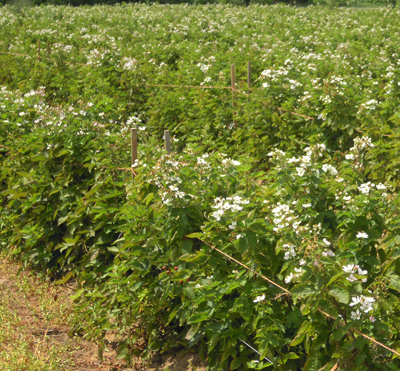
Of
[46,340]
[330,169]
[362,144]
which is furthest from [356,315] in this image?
[46,340]

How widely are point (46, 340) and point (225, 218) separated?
1950mm

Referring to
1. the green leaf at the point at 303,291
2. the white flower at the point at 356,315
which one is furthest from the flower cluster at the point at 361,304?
the green leaf at the point at 303,291

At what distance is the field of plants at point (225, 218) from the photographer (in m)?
3.32

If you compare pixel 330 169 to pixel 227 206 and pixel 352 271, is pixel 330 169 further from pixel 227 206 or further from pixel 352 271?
pixel 352 271

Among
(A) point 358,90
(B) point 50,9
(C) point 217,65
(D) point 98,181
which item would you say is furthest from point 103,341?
(B) point 50,9

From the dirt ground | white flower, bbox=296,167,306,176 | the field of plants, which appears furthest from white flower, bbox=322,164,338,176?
the dirt ground

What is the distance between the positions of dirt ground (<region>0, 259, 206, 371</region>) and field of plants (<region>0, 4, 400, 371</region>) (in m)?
0.12

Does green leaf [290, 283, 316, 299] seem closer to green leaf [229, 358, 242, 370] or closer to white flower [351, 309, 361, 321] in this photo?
white flower [351, 309, 361, 321]

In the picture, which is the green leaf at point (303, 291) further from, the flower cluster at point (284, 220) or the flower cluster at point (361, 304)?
the flower cluster at point (284, 220)

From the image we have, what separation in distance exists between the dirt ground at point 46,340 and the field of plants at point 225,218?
0.40 feet

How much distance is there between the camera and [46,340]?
462cm

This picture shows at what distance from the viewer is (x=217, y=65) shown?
398 inches

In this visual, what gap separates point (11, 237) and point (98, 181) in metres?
1.57

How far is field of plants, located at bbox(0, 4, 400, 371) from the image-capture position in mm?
3324
